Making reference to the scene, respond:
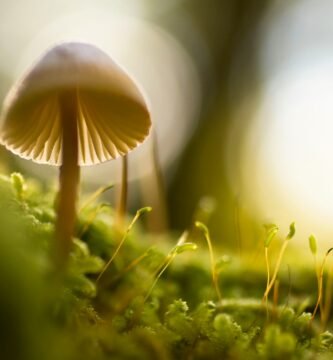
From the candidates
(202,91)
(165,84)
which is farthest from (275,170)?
(165,84)

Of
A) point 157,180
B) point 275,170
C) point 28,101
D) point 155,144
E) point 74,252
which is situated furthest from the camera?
point 275,170

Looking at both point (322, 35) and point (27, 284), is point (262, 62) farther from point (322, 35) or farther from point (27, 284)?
point (27, 284)

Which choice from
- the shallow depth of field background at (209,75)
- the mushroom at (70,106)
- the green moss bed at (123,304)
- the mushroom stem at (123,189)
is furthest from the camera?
the shallow depth of field background at (209,75)

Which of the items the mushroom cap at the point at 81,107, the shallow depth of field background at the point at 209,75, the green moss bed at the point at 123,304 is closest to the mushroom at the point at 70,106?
the mushroom cap at the point at 81,107

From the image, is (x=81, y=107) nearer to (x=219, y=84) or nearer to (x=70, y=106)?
(x=70, y=106)

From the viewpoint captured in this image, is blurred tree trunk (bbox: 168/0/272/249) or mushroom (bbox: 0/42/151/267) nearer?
mushroom (bbox: 0/42/151/267)

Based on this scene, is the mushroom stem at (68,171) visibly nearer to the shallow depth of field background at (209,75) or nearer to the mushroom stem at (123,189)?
the mushroom stem at (123,189)

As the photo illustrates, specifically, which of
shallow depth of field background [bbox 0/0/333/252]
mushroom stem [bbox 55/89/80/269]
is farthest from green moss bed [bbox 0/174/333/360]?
shallow depth of field background [bbox 0/0/333/252]

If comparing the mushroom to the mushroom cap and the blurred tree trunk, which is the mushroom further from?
the blurred tree trunk
